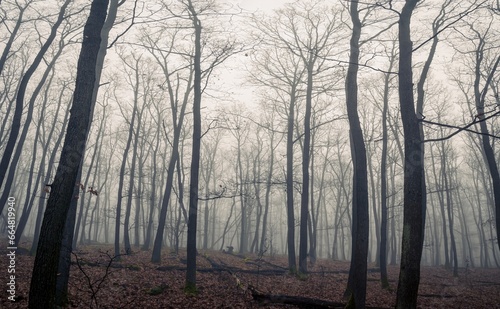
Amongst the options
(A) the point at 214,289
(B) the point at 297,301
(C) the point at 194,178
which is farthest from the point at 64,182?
(A) the point at 214,289

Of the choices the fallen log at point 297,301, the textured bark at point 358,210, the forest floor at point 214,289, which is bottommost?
the forest floor at point 214,289

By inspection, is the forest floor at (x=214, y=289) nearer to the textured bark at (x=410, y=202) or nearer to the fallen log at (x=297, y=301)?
the fallen log at (x=297, y=301)

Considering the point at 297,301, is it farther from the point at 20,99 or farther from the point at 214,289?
the point at 20,99

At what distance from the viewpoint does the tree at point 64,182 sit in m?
4.16

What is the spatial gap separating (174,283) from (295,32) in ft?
42.1

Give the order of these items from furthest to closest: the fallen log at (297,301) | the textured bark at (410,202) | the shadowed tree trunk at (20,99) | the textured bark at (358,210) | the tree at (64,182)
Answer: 1. the shadowed tree trunk at (20,99)
2. the textured bark at (358,210)
3. the fallen log at (297,301)
4. the textured bark at (410,202)
5. the tree at (64,182)

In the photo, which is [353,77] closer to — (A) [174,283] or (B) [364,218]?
(B) [364,218]

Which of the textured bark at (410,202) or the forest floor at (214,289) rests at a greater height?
the textured bark at (410,202)

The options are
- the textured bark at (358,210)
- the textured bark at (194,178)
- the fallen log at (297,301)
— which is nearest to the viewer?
the fallen log at (297,301)

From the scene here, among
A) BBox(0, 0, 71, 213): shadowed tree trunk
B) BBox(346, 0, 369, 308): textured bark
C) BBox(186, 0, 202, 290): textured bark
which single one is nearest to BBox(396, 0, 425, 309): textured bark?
BBox(346, 0, 369, 308): textured bark

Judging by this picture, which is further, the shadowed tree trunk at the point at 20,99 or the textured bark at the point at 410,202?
the shadowed tree trunk at the point at 20,99

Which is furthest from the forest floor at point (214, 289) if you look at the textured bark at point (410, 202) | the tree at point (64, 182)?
the textured bark at point (410, 202)

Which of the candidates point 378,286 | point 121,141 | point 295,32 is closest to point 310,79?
point 295,32

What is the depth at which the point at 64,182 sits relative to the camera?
4488mm
